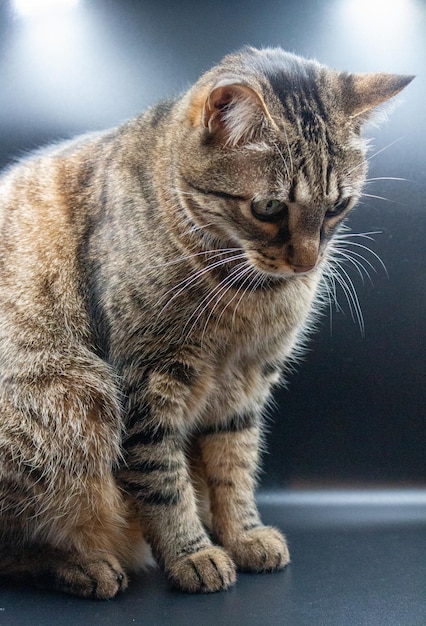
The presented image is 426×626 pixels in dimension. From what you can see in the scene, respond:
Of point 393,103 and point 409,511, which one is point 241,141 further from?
point 409,511

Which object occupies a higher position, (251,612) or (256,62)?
(256,62)

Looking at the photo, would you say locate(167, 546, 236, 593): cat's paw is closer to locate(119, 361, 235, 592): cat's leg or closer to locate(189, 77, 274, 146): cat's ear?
locate(119, 361, 235, 592): cat's leg

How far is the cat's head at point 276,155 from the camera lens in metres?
1.16

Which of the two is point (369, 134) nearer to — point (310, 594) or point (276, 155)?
point (276, 155)

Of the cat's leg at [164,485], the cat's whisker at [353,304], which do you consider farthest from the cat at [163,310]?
the cat's whisker at [353,304]

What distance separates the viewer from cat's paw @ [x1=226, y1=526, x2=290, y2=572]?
132 cm

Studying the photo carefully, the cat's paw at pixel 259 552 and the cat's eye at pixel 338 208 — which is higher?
the cat's eye at pixel 338 208

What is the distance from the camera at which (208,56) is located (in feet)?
5.57

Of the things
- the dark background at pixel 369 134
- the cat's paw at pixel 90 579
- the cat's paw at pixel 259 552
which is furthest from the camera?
the dark background at pixel 369 134

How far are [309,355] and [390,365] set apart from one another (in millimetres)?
173

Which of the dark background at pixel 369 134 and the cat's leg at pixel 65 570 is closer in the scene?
the cat's leg at pixel 65 570

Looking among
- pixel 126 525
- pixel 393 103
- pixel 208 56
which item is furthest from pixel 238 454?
pixel 208 56

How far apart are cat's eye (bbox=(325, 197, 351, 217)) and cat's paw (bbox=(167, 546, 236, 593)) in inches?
21.9

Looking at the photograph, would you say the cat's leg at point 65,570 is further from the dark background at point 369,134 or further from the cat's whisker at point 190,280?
the dark background at point 369,134
